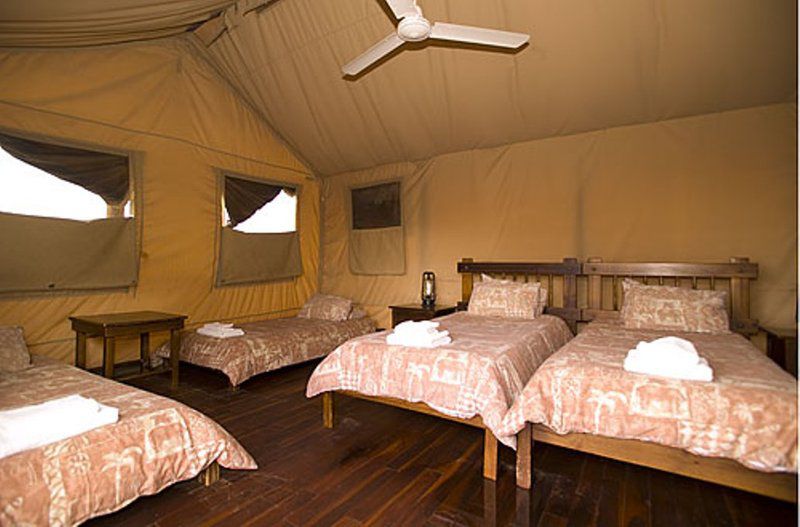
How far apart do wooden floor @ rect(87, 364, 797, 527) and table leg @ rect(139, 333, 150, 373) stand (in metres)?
1.77

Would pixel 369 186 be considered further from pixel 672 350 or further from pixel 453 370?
pixel 672 350

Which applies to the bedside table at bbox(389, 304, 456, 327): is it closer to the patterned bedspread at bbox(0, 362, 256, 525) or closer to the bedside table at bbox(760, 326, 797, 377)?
the patterned bedspread at bbox(0, 362, 256, 525)

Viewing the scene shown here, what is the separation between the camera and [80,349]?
3.41 metres

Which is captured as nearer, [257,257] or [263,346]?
[263,346]

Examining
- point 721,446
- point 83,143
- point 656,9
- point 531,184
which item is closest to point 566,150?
point 531,184

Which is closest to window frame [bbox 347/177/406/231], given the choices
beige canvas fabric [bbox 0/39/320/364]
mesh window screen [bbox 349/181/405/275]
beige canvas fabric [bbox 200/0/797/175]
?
mesh window screen [bbox 349/181/405/275]

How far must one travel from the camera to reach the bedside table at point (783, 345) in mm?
2527

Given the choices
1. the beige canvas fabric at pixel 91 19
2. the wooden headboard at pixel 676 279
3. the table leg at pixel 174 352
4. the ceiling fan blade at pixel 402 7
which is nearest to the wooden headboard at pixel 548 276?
the wooden headboard at pixel 676 279

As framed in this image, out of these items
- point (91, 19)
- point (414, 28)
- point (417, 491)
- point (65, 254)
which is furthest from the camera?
point (65, 254)

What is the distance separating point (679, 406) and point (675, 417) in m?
0.05

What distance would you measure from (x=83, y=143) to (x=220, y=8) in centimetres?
165

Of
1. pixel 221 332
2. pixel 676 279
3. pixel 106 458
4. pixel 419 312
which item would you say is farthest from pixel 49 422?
pixel 676 279

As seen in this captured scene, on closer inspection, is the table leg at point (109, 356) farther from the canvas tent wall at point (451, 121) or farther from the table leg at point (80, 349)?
the canvas tent wall at point (451, 121)

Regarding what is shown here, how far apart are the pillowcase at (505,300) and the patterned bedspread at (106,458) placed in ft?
7.41
